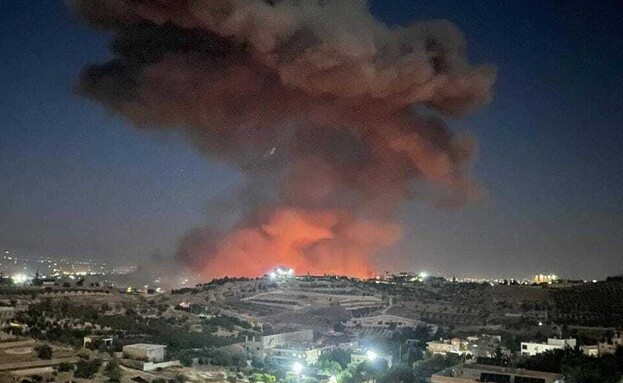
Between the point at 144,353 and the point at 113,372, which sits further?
the point at 144,353

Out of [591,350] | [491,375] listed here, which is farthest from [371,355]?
[591,350]

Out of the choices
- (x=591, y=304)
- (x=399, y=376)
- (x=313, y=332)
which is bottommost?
(x=399, y=376)

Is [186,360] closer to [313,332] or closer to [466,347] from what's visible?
[466,347]

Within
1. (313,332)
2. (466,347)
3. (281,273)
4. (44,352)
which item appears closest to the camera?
(44,352)

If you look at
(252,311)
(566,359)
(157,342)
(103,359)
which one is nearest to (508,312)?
(252,311)

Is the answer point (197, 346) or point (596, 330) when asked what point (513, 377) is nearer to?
point (197, 346)

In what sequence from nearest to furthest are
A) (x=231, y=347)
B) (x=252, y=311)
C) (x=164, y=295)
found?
(x=231, y=347) → (x=252, y=311) → (x=164, y=295)
